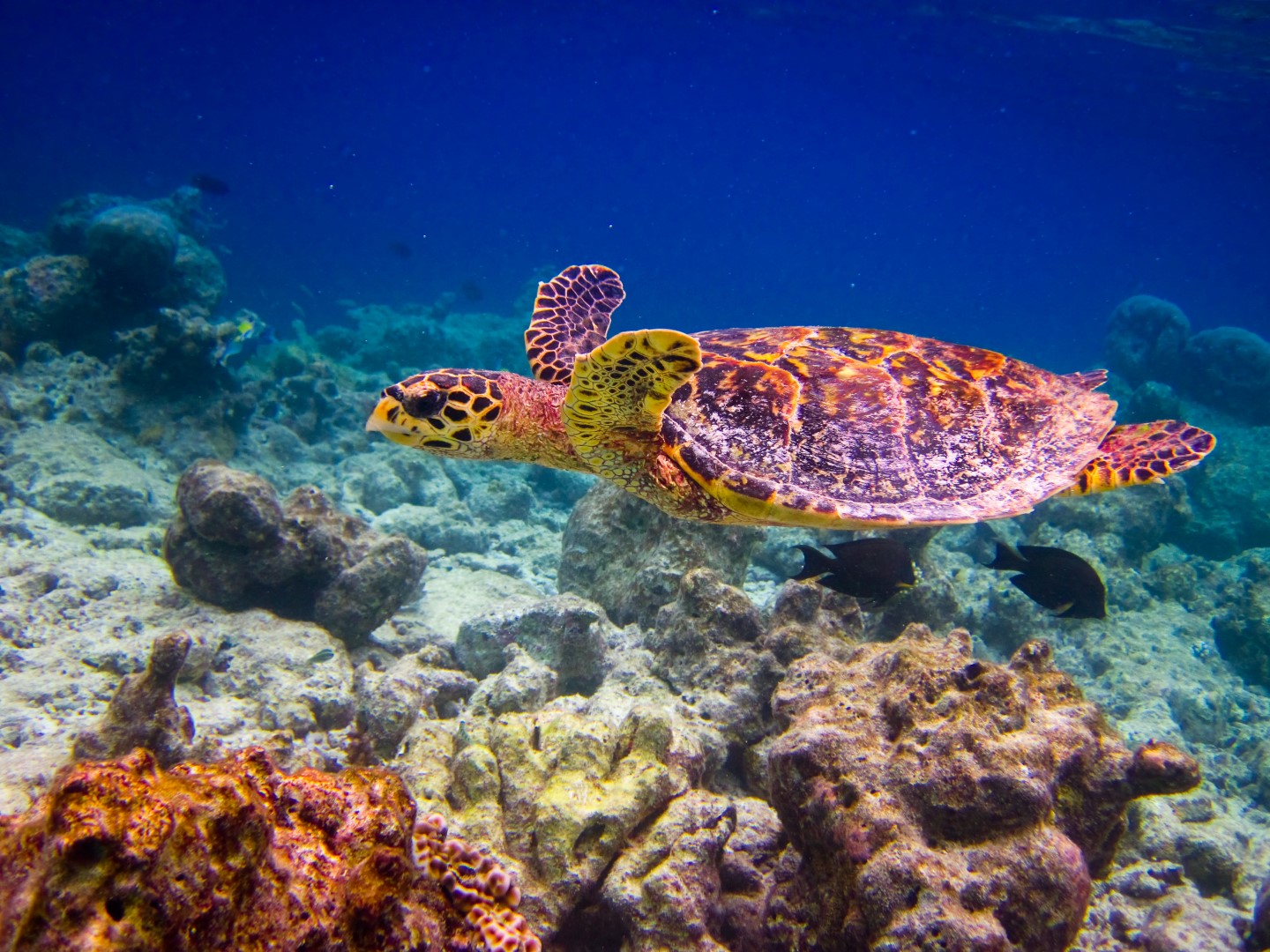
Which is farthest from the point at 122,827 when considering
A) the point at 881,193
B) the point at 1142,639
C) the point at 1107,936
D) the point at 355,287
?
the point at 881,193

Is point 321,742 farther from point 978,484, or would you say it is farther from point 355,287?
point 355,287

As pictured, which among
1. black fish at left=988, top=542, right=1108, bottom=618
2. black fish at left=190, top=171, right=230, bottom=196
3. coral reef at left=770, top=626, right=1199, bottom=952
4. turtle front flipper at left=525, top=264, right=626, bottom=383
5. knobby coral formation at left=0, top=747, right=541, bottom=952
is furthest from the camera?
black fish at left=190, top=171, right=230, bottom=196

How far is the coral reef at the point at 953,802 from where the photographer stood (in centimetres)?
229

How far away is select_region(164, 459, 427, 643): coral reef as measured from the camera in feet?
16.0

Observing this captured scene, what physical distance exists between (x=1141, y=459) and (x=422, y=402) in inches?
198

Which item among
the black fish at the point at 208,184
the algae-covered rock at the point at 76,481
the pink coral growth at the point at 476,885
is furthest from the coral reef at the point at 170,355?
the black fish at the point at 208,184

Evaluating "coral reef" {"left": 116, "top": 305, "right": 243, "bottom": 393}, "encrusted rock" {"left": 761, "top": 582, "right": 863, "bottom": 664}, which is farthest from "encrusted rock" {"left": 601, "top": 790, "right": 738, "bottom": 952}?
"coral reef" {"left": 116, "top": 305, "right": 243, "bottom": 393}

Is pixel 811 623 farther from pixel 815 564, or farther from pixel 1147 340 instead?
pixel 1147 340

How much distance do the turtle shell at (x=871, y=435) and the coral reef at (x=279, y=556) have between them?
3.05 metres

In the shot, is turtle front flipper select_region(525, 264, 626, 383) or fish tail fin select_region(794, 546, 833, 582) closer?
fish tail fin select_region(794, 546, 833, 582)

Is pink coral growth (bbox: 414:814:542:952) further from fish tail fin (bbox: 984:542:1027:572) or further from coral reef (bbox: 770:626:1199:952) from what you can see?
fish tail fin (bbox: 984:542:1027:572)

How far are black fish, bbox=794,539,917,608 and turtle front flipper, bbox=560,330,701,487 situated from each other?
56.2 inches

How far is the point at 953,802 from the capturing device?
8.13 ft

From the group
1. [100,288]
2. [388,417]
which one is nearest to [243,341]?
[100,288]
